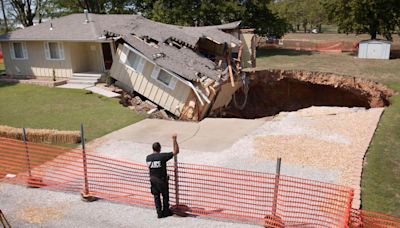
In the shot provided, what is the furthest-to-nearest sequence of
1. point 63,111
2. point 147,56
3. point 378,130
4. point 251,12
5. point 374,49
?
1. point 251,12
2. point 374,49
3. point 147,56
4. point 63,111
5. point 378,130

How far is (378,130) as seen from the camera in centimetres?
1480

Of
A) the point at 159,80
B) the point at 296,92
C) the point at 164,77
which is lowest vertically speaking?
the point at 296,92

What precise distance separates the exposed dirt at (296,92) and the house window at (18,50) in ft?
46.4

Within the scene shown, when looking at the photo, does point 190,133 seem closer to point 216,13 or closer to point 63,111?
point 63,111

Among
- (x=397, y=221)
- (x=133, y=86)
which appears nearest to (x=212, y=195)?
(x=397, y=221)

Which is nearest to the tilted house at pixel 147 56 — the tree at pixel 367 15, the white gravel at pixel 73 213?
the white gravel at pixel 73 213

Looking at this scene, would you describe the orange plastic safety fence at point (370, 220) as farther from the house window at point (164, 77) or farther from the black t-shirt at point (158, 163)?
the house window at point (164, 77)

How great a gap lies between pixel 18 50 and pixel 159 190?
21.8 meters

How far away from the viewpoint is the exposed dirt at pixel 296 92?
2419 centimetres

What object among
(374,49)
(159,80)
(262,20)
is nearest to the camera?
(159,80)

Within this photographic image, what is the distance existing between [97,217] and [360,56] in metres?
30.5

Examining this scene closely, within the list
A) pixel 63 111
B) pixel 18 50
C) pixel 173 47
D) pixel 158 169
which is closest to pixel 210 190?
pixel 158 169

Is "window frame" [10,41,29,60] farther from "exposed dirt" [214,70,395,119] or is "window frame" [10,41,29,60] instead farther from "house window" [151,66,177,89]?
"exposed dirt" [214,70,395,119]

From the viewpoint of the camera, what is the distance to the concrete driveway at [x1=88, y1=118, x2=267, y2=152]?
558 inches
